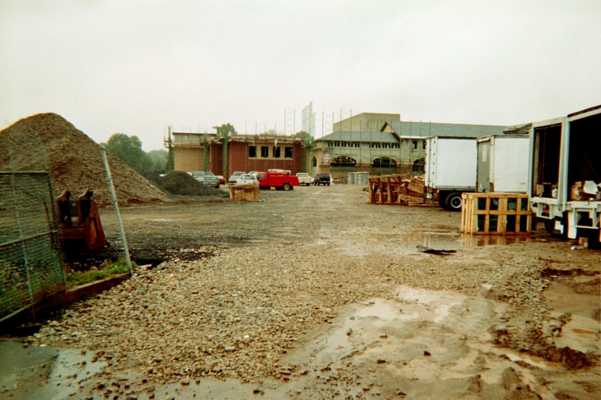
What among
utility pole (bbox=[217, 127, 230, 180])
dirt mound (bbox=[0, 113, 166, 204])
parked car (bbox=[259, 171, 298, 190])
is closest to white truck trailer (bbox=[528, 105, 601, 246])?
dirt mound (bbox=[0, 113, 166, 204])

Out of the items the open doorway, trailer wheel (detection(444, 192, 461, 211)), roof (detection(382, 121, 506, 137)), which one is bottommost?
trailer wheel (detection(444, 192, 461, 211))

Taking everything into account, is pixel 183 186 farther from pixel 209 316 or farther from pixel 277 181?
pixel 209 316

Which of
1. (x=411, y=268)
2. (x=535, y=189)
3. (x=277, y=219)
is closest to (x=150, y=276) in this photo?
(x=411, y=268)

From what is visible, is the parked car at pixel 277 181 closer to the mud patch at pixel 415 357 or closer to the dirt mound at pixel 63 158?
the dirt mound at pixel 63 158

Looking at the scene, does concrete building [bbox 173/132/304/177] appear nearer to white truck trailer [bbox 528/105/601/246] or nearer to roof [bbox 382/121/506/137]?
roof [bbox 382/121/506/137]

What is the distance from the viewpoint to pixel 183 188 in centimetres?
3048

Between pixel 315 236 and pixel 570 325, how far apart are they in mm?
7683

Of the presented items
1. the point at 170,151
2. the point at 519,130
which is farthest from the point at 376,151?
Answer: the point at 519,130

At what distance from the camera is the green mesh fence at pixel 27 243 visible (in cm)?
523

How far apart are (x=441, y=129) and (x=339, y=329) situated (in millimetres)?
61019

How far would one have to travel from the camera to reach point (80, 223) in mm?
9305

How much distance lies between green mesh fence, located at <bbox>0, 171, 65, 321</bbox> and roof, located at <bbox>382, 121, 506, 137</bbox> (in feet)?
190

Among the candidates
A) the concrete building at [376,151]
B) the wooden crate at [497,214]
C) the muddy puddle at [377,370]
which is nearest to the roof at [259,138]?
the concrete building at [376,151]

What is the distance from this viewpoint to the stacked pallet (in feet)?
78.8
